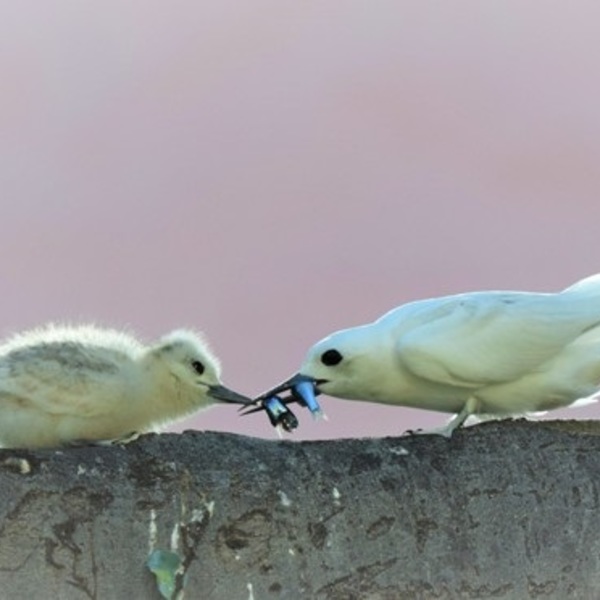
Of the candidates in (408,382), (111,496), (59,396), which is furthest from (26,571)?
(408,382)

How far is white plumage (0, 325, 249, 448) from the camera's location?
163 inches

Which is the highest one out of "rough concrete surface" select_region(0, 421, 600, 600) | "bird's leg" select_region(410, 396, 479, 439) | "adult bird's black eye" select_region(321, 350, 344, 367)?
"adult bird's black eye" select_region(321, 350, 344, 367)

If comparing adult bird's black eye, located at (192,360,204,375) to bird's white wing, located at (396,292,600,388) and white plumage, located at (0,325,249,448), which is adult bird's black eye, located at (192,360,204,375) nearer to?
white plumage, located at (0,325,249,448)

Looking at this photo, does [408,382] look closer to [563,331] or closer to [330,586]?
[563,331]

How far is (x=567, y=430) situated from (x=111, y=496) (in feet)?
4.60

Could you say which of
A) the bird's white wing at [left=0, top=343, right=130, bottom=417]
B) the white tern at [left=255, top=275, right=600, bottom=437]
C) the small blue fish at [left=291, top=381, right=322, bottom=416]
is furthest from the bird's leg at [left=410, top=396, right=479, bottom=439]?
the bird's white wing at [left=0, top=343, right=130, bottom=417]

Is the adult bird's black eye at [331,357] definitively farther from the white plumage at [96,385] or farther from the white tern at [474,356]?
the white plumage at [96,385]

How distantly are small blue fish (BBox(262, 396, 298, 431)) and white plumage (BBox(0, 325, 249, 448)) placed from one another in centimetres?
9

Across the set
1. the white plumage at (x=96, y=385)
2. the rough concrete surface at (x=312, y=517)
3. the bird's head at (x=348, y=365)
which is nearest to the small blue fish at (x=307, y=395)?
the bird's head at (x=348, y=365)

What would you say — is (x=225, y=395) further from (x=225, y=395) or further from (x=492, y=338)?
(x=492, y=338)

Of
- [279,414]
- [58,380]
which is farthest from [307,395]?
[58,380]

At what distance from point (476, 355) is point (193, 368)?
34.0 inches

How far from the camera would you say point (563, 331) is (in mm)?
4613

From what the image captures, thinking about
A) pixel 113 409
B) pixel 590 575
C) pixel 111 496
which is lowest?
pixel 590 575
